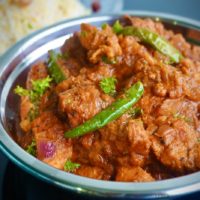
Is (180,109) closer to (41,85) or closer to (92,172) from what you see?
(92,172)

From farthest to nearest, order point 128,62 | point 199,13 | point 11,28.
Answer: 1. point 199,13
2. point 11,28
3. point 128,62

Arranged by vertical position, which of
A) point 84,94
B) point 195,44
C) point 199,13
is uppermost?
point 84,94

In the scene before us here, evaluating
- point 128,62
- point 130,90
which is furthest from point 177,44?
point 130,90

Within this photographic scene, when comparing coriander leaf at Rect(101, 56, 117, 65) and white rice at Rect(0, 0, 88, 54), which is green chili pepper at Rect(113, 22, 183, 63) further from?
white rice at Rect(0, 0, 88, 54)

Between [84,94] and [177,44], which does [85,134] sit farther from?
[177,44]

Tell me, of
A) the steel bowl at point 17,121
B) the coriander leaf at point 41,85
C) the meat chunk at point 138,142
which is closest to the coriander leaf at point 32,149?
the steel bowl at point 17,121

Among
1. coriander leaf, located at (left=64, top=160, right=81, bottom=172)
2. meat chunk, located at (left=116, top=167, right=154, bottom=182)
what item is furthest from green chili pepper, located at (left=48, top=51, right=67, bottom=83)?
meat chunk, located at (left=116, top=167, right=154, bottom=182)
